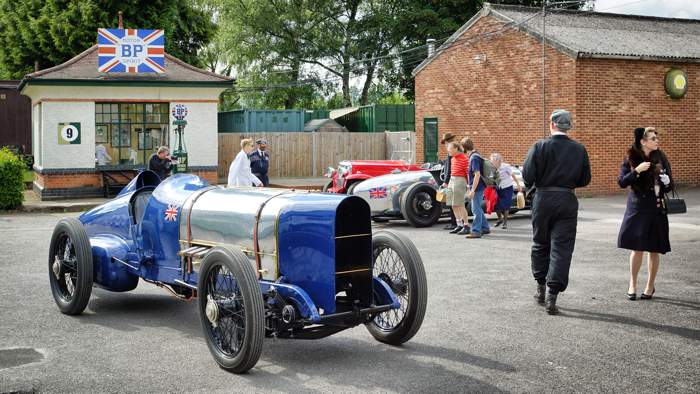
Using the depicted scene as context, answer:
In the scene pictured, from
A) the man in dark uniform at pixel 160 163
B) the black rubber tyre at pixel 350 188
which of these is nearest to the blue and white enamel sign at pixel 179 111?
the black rubber tyre at pixel 350 188

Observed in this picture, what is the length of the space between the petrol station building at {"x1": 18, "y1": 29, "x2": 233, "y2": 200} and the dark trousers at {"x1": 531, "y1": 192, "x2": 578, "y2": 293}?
710 inches

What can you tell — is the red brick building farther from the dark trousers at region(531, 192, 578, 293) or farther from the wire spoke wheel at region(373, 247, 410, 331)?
the wire spoke wheel at region(373, 247, 410, 331)

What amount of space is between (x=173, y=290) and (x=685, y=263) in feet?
22.4

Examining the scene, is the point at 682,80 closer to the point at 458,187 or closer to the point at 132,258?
the point at 458,187

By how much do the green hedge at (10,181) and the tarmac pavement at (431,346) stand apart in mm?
10368

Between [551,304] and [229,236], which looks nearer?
[229,236]

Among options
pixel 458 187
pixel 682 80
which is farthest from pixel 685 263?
pixel 682 80

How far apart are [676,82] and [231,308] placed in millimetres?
21481

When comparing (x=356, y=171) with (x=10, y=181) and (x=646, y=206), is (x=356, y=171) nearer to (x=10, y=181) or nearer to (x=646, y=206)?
(x=10, y=181)

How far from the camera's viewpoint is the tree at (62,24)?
36594mm

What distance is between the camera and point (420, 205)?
50.9 ft

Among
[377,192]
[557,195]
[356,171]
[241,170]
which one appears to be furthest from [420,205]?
[557,195]

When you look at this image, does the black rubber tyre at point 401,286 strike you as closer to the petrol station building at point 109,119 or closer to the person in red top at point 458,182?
the person in red top at point 458,182

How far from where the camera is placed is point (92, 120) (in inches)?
934
